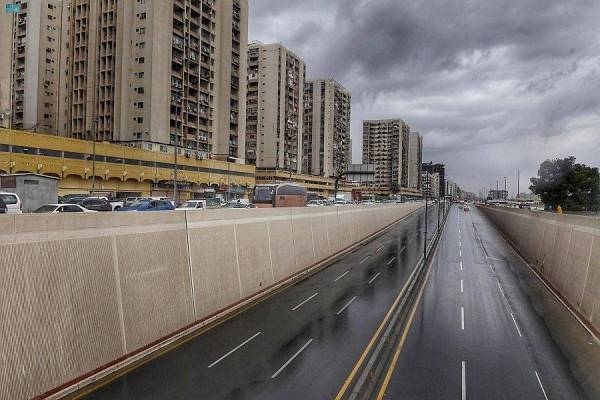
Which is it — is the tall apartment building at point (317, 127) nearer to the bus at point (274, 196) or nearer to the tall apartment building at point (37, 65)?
the tall apartment building at point (37, 65)

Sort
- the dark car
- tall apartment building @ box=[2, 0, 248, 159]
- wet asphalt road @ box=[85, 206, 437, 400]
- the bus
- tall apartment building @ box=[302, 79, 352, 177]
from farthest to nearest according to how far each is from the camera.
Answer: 1. tall apartment building @ box=[302, 79, 352, 177]
2. tall apartment building @ box=[2, 0, 248, 159]
3. the bus
4. the dark car
5. wet asphalt road @ box=[85, 206, 437, 400]

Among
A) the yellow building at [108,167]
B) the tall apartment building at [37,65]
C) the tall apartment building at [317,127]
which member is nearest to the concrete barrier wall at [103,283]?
the yellow building at [108,167]

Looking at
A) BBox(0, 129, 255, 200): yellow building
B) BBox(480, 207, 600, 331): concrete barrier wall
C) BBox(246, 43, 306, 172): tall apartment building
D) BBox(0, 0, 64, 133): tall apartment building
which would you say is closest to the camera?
BBox(480, 207, 600, 331): concrete barrier wall

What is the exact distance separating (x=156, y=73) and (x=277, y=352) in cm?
8057

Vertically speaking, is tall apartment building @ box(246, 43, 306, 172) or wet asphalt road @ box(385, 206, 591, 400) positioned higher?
tall apartment building @ box(246, 43, 306, 172)

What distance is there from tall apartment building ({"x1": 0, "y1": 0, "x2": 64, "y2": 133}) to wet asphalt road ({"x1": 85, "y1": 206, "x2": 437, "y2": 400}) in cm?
10941

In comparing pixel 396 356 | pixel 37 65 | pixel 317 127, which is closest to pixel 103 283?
pixel 396 356

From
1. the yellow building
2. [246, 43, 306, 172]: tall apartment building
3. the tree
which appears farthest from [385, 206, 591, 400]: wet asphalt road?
[246, 43, 306, 172]: tall apartment building

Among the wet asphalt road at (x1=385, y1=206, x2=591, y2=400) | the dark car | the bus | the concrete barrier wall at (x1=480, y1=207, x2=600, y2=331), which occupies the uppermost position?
the bus

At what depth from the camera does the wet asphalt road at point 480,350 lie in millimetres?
14000

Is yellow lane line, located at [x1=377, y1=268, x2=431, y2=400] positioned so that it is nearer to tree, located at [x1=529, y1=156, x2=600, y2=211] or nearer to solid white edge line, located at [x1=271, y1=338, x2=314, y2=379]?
solid white edge line, located at [x1=271, y1=338, x2=314, y2=379]

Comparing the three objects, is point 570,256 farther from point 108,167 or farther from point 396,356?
point 108,167

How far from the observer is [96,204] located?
124ft

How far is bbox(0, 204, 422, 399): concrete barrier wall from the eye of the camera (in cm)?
1202
